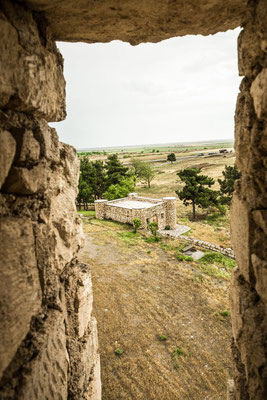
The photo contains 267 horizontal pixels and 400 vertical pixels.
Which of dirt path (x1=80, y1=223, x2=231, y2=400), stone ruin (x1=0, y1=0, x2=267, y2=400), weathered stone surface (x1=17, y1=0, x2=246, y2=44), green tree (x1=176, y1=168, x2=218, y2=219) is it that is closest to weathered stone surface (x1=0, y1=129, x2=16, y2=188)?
stone ruin (x1=0, y1=0, x2=267, y2=400)

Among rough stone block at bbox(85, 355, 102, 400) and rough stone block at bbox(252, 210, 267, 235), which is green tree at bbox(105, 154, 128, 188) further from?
rough stone block at bbox(252, 210, 267, 235)

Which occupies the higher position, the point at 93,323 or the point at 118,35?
the point at 118,35

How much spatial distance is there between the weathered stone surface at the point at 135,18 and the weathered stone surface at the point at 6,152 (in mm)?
870

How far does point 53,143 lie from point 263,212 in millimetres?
1607

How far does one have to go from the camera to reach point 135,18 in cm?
192

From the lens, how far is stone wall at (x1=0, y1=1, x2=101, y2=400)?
4.87 feet

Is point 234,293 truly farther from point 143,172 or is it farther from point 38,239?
point 143,172

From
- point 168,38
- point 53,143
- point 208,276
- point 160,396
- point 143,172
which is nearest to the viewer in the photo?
point 53,143

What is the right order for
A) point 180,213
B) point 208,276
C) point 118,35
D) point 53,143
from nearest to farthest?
point 53,143 → point 118,35 → point 208,276 → point 180,213

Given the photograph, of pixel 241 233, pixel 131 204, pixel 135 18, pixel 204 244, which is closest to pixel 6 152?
pixel 135 18

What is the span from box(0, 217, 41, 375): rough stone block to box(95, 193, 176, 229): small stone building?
18696mm

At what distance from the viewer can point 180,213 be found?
87.0 ft

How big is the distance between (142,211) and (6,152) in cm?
1905

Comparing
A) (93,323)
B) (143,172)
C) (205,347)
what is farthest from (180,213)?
(93,323)
